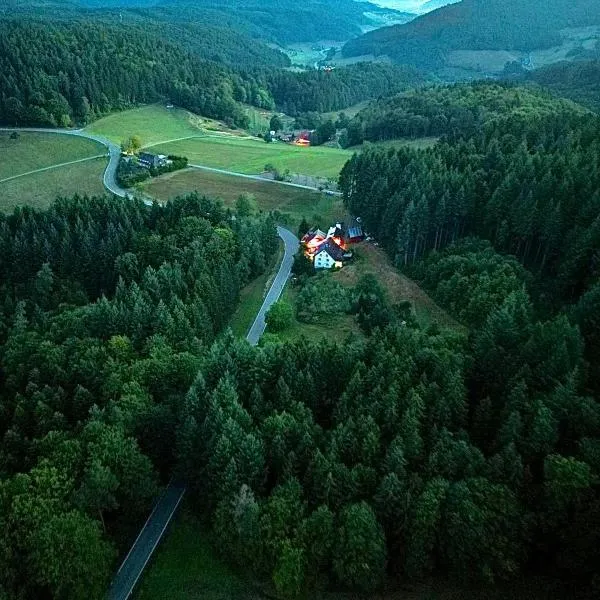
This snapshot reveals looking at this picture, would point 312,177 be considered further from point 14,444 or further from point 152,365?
point 14,444

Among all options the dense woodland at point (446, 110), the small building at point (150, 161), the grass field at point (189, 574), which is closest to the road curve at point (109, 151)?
the small building at point (150, 161)

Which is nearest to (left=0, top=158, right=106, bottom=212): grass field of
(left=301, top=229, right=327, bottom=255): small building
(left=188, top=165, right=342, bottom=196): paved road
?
(left=188, top=165, right=342, bottom=196): paved road

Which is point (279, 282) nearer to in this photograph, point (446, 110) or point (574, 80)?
point (446, 110)

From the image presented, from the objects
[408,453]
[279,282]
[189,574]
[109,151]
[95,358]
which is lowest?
[109,151]

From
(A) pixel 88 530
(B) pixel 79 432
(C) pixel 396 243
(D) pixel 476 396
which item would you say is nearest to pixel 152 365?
(B) pixel 79 432

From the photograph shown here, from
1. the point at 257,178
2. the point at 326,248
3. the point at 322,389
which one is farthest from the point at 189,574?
the point at 257,178

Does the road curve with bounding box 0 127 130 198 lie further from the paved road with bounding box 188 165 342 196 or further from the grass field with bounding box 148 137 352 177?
the paved road with bounding box 188 165 342 196

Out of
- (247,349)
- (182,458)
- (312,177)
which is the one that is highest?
(247,349)
